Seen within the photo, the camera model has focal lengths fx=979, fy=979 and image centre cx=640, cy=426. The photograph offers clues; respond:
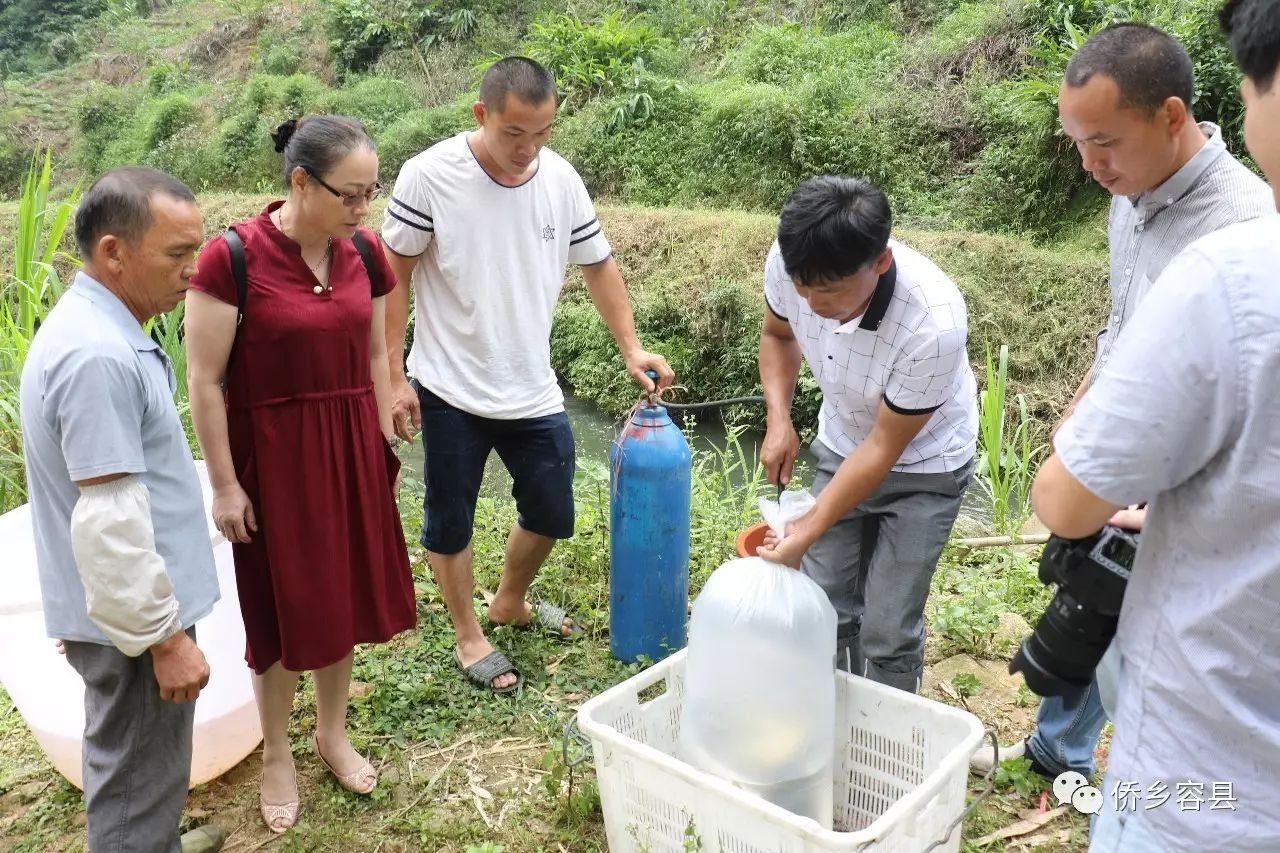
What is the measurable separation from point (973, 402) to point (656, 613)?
4.01 ft

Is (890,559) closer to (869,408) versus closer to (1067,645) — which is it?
Answer: (869,408)

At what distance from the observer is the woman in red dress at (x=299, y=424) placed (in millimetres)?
2119

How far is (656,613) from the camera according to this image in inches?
122

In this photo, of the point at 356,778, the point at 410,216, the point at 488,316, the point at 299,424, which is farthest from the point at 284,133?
the point at 356,778

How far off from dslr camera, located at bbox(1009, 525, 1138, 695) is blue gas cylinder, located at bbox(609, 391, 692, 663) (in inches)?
67.1

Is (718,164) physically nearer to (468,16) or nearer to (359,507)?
(468,16)

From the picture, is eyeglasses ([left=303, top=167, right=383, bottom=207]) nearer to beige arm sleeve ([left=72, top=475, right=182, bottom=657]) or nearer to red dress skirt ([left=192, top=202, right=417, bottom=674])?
red dress skirt ([left=192, top=202, right=417, bottom=674])

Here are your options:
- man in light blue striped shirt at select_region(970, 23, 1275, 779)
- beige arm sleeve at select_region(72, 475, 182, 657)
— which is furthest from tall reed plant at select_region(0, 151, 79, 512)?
man in light blue striped shirt at select_region(970, 23, 1275, 779)

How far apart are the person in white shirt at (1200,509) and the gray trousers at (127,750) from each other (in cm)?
161

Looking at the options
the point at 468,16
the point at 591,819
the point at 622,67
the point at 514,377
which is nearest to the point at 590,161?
the point at 622,67

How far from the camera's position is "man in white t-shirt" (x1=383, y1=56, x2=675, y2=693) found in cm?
276

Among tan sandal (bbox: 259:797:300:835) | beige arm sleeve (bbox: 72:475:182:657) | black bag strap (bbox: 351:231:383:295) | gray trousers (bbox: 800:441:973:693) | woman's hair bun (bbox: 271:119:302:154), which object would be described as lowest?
tan sandal (bbox: 259:797:300:835)

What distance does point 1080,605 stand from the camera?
1.31m

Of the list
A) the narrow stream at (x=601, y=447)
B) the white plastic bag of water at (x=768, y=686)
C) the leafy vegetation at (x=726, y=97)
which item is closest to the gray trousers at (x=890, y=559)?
the white plastic bag of water at (x=768, y=686)
